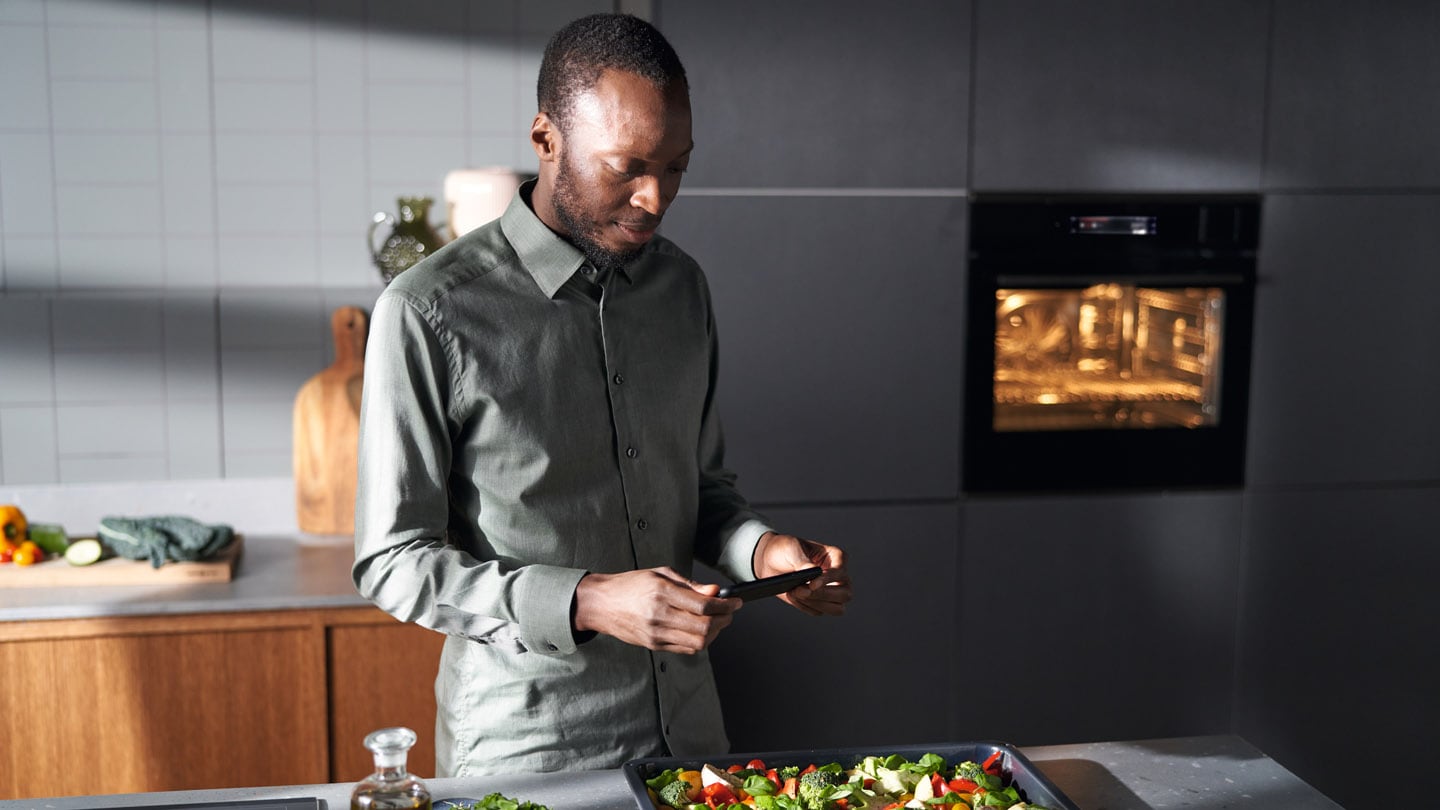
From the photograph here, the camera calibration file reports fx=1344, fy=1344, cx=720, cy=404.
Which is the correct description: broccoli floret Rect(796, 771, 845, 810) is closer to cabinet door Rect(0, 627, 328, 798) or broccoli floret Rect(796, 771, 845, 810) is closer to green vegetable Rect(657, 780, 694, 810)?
green vegetable Rect(657, 780, 694, 810)

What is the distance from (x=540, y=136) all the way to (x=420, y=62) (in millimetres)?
1569

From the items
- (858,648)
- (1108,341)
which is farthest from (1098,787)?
(1108,341)

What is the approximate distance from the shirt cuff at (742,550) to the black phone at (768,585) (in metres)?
0.21

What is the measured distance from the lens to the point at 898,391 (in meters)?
2.72

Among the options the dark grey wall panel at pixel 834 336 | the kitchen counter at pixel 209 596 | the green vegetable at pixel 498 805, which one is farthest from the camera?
the dark grey wall panel at pixel 834 336

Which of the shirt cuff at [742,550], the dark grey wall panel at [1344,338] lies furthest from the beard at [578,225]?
the dark grey wall panel at [1344,338]

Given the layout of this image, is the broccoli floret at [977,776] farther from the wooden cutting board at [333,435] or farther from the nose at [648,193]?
the wooden cutting board at [333,435]

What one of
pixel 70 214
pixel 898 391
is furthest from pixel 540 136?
pixel 70 214

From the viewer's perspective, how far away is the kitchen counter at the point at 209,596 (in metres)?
2.41

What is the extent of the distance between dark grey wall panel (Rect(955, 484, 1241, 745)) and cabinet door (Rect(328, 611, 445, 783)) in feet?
3.57

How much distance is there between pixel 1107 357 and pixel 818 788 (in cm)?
175

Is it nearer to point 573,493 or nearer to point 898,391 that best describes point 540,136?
point 573,493

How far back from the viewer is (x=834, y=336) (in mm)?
2684

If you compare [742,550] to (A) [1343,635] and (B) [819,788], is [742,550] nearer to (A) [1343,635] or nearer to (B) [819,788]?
(B) [819,788]
